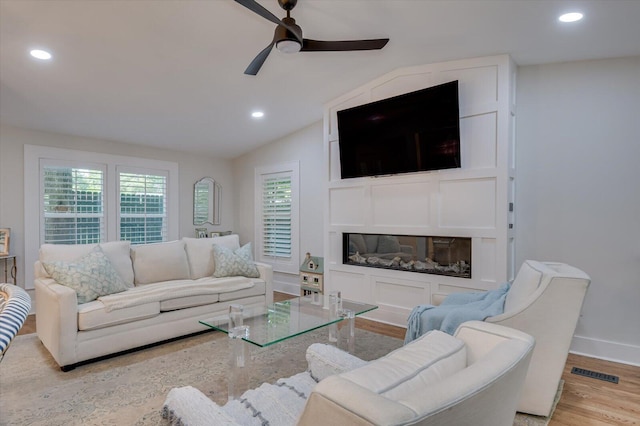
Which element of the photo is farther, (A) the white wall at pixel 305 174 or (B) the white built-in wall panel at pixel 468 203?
(A) the white wall at pixel 305 174

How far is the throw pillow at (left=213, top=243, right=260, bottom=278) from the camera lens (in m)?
4.12

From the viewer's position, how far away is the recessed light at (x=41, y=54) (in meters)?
2.91

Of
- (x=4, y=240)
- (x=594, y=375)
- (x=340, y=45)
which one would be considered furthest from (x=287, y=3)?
(x=4, y=240)

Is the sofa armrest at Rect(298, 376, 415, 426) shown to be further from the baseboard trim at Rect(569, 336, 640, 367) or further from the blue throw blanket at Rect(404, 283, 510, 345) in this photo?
the baseboard trim at Rect(569, 336, 640, 367)

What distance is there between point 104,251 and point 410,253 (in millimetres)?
3220

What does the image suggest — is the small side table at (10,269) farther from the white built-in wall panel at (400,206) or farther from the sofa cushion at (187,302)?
the white built-in wall panel at (400,206)

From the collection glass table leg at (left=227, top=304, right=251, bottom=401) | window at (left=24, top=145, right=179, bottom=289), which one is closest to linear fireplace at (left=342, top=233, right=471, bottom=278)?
glass table leg at (left=227, top=304, right=251, bottom=401)

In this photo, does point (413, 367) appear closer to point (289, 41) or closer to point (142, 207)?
point (289, 41)

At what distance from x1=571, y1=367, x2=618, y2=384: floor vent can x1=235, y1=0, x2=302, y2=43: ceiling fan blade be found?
131 inches

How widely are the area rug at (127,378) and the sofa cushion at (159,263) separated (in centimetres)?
79

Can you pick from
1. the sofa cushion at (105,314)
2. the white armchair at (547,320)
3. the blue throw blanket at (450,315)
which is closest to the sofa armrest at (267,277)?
the sofa cushion at (105,314)

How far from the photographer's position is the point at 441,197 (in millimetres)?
3637

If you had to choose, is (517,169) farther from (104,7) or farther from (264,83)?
(104,7)

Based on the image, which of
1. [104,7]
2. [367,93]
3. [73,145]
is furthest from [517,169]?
[73,145]
